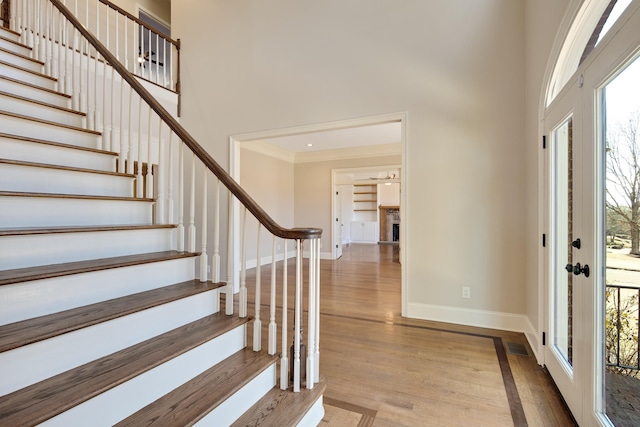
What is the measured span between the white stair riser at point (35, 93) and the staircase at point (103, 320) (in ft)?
0.95

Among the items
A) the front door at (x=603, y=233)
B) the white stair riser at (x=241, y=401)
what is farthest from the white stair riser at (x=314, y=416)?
the front door at (x=603, y=233)

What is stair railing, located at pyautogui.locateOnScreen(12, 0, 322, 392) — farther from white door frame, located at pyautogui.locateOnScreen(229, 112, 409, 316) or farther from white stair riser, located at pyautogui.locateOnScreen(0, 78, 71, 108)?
white door frame, located at pyautogui.locateOnScreen(229, 112, 409, 316)

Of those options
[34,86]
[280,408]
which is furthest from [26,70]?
[280,408]

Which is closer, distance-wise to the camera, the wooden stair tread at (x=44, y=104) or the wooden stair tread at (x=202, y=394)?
the wooden stair tread at (x=202, y=394)

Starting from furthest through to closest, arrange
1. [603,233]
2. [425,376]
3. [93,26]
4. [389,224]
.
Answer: [389,224], [93,26], [425,376], [603,233]

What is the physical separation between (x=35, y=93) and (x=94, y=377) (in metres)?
2.77

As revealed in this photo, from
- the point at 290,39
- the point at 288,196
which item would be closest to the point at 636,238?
the point at 290,39

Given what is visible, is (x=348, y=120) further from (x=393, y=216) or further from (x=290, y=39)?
(x=393, y=216)

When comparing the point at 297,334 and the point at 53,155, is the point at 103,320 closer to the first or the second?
the point at 297,334

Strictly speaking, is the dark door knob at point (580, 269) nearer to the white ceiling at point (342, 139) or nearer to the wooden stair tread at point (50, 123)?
the wooden stair tread at point (50, 123)

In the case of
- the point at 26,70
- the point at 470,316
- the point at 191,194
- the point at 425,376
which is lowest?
the point at 425,376

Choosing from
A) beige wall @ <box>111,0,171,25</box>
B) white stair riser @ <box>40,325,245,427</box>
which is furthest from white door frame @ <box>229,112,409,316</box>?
beige wall @ <box>111,0,171,25</box>

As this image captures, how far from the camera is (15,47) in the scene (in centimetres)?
304

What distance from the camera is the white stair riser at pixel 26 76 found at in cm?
259
